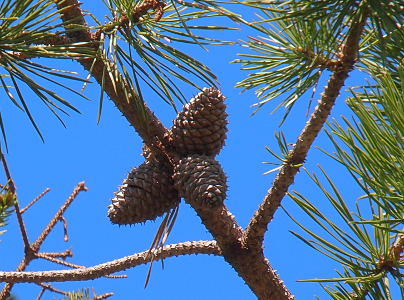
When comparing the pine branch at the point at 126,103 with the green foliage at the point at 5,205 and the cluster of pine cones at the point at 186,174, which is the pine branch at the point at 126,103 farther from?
the green foliage at the point at 5,205

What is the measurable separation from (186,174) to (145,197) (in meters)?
0.11

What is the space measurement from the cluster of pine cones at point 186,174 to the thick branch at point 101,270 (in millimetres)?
143

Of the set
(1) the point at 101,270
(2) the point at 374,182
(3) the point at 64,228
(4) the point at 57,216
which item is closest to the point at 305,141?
(2) the point at 374,182

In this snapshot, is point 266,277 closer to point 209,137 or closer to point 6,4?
point 209,137

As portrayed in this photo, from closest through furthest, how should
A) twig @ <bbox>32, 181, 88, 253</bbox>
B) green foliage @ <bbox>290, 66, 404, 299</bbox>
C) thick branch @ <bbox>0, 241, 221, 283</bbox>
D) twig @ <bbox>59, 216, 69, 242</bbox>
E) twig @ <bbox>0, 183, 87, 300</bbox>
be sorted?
green foliage @ <bbox>290, 66, 404, 299</bbox> < thick branch @ <bbox>0, 241, 221, 283</bbox> < twig @ <bbox>0, 183, 87, 300</bbox> < twig @ <bbox>59, 216, 69, 242</bbox> < twig @ <bbox>32, 181, 88, 253</bbox>

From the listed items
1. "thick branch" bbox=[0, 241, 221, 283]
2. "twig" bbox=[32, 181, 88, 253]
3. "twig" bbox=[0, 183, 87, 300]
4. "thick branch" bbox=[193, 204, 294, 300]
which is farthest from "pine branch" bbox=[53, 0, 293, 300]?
"twig" bbox=[32, 181, 88, 253]

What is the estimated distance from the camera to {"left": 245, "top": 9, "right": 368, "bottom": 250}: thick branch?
86 centimetres

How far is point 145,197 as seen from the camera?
3.57 feet

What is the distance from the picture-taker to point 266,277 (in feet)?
3.59

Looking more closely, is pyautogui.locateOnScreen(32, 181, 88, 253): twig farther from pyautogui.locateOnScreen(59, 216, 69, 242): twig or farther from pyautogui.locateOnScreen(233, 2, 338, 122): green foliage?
pyautogui.locateOnScreen(233, 2, 338, 122): green foliage

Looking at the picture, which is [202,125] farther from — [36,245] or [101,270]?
[36,245]

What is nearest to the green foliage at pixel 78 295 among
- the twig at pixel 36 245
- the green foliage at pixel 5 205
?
the twig at pixel 36 245

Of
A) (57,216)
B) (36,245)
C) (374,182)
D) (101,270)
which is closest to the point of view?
(374,182)

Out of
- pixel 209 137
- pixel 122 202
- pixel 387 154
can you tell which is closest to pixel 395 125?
pixel 387 154
